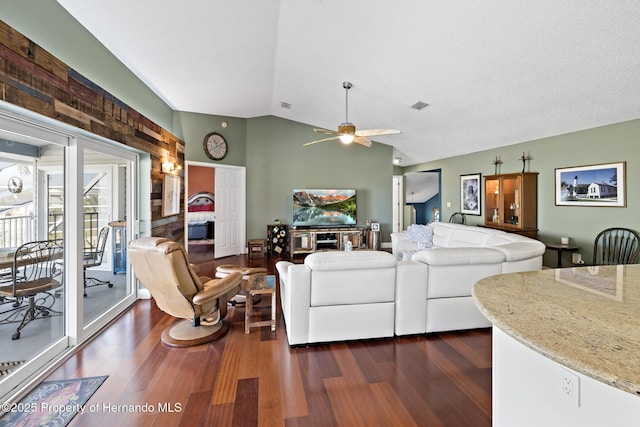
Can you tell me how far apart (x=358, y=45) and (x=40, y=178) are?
353 cm

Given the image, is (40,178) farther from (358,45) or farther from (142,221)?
(358,45)

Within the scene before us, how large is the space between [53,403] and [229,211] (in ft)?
16.0

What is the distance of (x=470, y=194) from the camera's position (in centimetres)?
665

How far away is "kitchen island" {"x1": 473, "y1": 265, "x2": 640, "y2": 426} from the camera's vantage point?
2.45ft

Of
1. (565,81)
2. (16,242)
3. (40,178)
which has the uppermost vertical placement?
(565,81)

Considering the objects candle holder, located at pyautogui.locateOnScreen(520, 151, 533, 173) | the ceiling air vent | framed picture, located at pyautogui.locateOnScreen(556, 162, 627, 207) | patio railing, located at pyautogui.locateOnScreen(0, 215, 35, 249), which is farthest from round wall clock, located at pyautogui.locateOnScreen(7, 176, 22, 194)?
candle holder, located at pyautogui.locateOnScreen(520, 151, 533, 173)

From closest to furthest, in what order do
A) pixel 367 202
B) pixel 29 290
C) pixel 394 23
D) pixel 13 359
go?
pixel 13 359
pixel 29 290
pixel 394 23
pixel 367 202

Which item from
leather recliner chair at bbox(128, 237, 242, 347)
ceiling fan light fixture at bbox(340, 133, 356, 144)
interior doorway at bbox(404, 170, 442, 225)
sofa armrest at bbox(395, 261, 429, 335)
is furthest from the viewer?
interior doorway at bbox(404, 170, 442, 225)

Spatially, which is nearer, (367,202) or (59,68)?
(59,68)

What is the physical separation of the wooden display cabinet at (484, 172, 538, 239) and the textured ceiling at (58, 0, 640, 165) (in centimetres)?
77

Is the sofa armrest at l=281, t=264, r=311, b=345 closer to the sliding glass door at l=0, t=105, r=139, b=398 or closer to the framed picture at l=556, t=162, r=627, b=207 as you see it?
the sliding glass door at l=0, t=105, r=139, b=398

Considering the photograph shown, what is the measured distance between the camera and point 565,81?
3.45 meters

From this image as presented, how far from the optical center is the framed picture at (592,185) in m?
4.00

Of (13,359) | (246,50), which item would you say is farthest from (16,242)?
(246,50)
